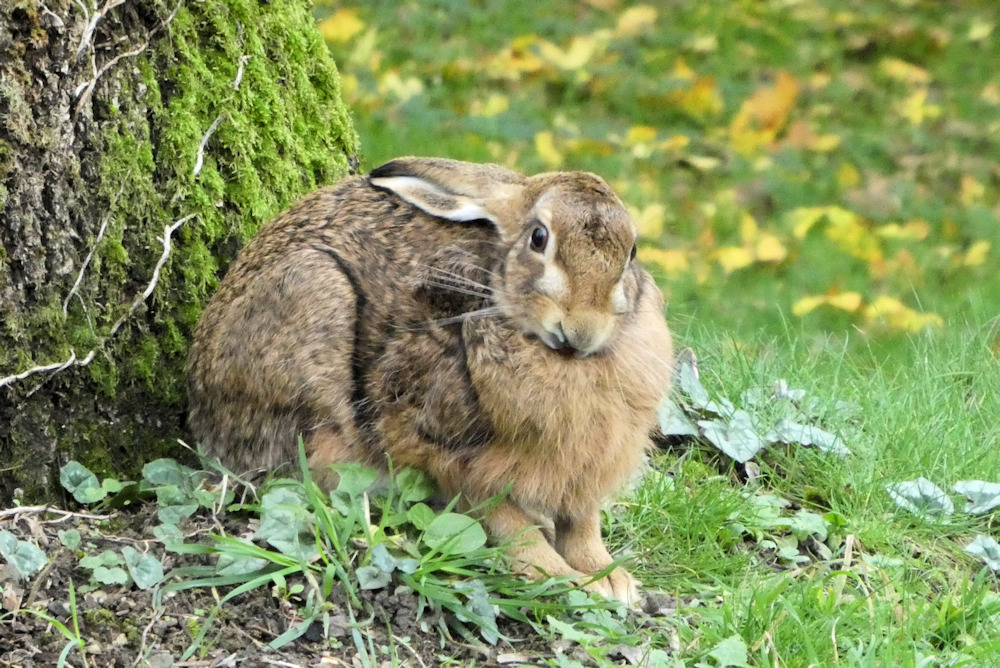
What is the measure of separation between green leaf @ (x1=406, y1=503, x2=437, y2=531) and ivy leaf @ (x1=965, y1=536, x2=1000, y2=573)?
161 centimetres

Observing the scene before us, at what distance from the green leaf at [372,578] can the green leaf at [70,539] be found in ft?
2.35

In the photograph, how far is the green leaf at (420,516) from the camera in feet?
11.4

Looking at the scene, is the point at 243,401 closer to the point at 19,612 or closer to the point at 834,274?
the point at 19,612

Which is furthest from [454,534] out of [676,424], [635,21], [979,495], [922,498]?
[635,21]

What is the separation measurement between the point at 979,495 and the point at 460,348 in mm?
1752

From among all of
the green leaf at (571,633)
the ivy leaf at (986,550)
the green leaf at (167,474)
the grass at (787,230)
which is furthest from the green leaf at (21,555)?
the ivy leaf at (986,550)

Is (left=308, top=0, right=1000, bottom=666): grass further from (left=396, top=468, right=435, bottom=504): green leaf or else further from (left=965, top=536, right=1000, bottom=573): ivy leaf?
(left=396, top=468, right=435, bottom=504): green leaf

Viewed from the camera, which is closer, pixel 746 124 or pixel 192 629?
pixel 192 629

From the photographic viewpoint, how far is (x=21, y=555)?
10.7 ft

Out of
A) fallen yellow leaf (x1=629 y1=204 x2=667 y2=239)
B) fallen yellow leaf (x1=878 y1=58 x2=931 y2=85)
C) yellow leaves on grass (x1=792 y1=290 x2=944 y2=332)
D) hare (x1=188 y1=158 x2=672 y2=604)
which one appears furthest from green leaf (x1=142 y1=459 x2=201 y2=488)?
fallen yellow leaf (x1=878 y1=58 x2=931 y2=85)

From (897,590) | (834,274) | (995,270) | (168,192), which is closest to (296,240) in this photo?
(168,192)

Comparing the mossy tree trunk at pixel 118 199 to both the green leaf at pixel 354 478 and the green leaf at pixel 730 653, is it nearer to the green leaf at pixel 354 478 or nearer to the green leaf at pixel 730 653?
the green leaf at pixel 354 478

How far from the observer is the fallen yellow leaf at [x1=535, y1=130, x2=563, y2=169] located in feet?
27.0

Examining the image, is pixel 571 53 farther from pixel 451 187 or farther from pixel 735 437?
pixel 451 187
